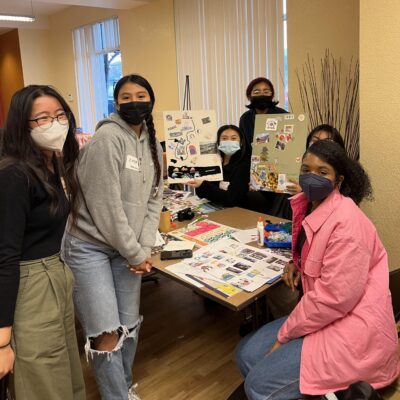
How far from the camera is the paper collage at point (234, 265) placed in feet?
5.78

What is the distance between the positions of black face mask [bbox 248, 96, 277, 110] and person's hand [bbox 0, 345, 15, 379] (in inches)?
106

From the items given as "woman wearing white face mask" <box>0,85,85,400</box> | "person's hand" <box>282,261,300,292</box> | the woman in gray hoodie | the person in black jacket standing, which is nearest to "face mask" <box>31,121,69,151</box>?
"woman wearing white face mask" <box>0,85,85,400</box>

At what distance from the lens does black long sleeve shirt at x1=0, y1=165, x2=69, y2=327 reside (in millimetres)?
1189

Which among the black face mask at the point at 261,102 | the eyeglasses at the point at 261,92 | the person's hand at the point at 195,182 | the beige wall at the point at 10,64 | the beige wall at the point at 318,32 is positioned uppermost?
the beige wall at the point at 10,64

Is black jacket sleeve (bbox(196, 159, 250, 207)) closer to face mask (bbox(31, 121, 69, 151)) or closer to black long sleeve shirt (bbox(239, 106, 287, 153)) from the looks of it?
black long sleeve shirt (bbox(239, 106, 287, 153))

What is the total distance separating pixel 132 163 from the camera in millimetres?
1775

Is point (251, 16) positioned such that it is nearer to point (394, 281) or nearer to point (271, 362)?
point (394, 281)

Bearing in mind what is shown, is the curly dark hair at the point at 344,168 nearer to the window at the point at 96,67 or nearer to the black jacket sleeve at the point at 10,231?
the black jacket sleeve at the point at 10,231

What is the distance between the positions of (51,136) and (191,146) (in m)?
1.52

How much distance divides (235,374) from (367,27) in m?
2.09

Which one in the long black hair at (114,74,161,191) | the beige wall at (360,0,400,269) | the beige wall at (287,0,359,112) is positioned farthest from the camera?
the beige wall at (287,0,359,112)

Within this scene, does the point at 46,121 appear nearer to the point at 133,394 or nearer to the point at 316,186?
the point at 316,186

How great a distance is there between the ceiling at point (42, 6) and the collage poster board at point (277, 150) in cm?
380

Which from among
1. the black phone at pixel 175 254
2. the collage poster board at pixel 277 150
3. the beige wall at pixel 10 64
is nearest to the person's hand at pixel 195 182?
the collage poster board at pixel 277 150
